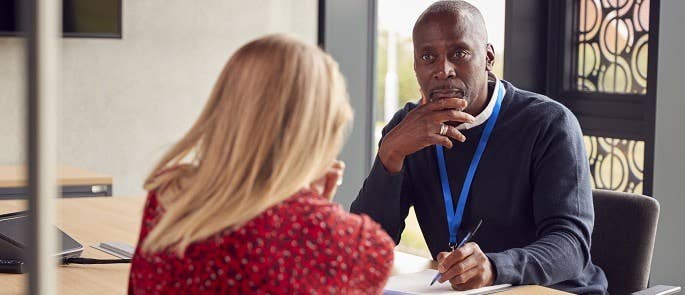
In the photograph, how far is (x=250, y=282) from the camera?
3.90ft

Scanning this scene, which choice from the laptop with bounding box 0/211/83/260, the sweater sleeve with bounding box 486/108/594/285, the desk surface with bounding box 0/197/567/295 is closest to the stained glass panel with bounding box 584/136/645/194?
the sweater sleeve with bounding box 486/108/594/285

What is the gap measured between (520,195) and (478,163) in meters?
0.13

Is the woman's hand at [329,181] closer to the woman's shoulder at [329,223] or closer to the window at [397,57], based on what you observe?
the woman's shoulder at [329,223]

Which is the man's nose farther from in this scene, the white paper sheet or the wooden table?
the wooden table

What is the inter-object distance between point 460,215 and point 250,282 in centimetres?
107

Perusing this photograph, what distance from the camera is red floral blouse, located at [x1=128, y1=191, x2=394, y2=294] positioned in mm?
1183

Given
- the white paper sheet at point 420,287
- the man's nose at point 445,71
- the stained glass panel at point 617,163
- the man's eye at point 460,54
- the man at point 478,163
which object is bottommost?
the stained glass panel at point 617,163

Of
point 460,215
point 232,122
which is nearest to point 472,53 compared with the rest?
point 460,215

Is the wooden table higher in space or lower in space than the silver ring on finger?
lower

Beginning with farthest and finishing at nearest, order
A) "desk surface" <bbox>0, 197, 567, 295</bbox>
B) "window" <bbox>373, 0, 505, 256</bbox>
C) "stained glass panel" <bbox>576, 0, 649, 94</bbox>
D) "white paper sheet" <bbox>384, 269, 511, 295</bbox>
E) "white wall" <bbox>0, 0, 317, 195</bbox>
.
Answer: "window" <bbox>373, 0, 505, 256</bbox> → "white wall" <bbox>0, 0, 317, 195</bbox> → "stained glass panel" <bbox>576, 0, 649, 94</bbox> → "desk surface" <bbox>0, 197, 567, 295</bbox> → "white paper sheet" <bbox>384, 269, 511, 295</bbox>

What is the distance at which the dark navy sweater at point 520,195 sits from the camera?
6.52 ft

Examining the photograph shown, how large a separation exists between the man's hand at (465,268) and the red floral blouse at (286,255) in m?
0.54

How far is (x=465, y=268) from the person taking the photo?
5.74ft

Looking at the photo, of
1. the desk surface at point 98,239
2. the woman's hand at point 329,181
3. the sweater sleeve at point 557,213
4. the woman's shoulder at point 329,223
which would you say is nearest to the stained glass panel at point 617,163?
the sweater sleeve at point 557,213
